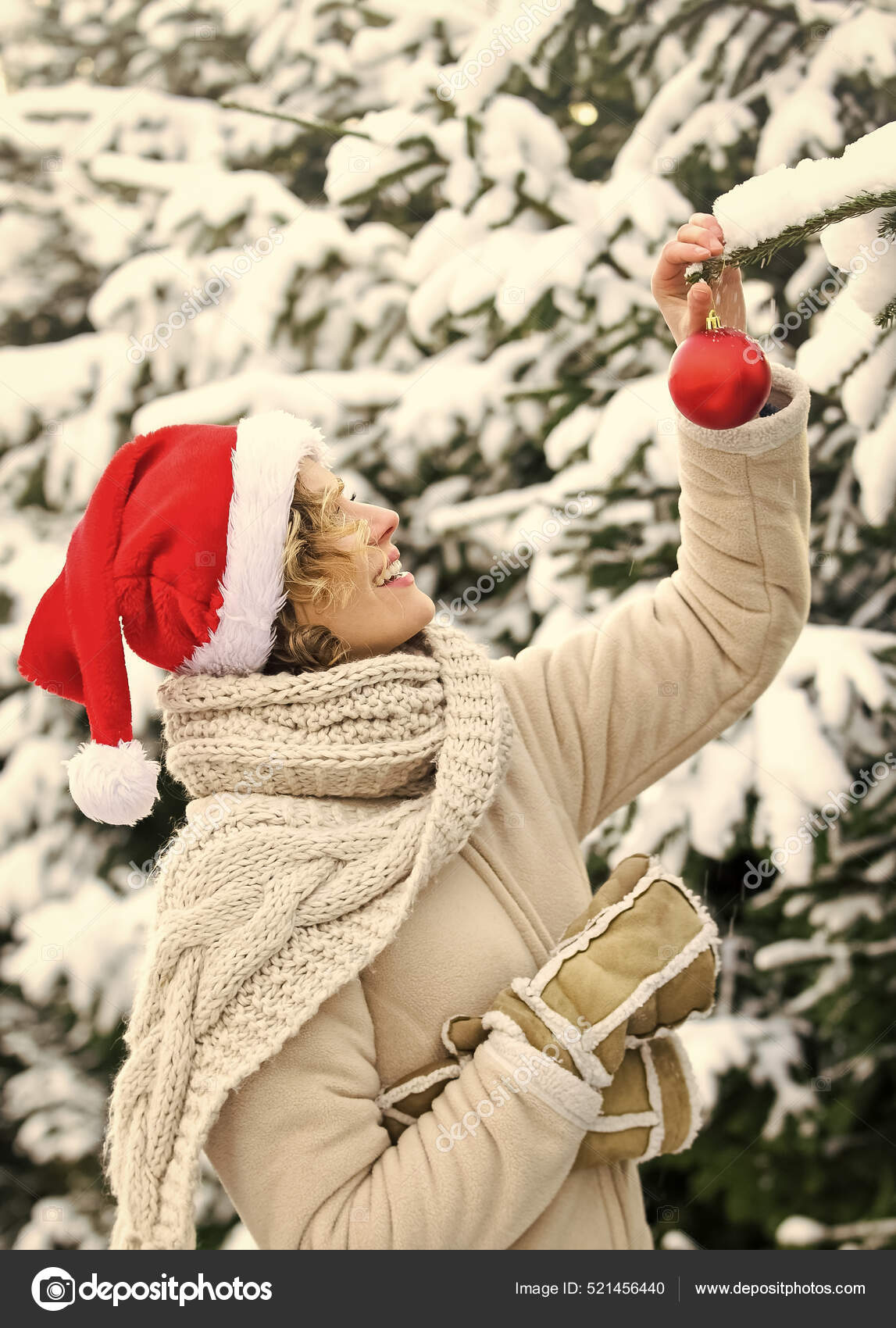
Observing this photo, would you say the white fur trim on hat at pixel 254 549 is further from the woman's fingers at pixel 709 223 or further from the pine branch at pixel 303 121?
the pine branch at pixel 303 121

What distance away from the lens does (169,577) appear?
1092 millimetres

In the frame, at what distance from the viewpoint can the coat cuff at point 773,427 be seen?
1097 mm

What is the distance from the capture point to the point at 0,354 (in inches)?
73.8

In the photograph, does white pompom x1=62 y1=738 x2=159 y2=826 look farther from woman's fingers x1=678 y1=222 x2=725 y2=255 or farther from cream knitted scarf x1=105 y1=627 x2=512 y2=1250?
woman's fingers x1=678 y1=222 x2=725 y2=255

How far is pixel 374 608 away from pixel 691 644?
362mm

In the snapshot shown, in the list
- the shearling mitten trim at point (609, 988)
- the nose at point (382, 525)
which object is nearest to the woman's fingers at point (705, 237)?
the nose at point (382, 525)

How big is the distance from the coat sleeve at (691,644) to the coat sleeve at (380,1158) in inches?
14.5

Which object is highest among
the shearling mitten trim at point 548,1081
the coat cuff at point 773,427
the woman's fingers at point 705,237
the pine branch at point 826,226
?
the pine branch at point 826,226

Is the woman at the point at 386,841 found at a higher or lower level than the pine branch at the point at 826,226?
lower

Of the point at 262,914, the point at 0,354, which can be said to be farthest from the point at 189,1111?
the point at 0,354

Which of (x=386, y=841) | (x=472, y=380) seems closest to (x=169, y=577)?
(x=386, y=841)
